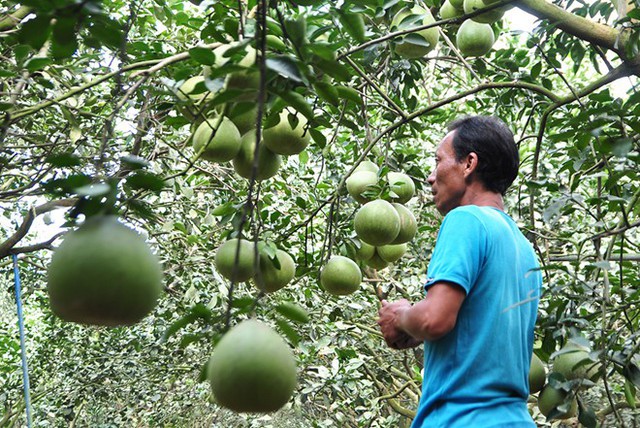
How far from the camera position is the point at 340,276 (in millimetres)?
2525

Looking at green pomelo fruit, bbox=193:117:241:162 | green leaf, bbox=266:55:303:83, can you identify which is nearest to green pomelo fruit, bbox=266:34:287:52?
green pomelo fruit, bbox=193:117:241:162

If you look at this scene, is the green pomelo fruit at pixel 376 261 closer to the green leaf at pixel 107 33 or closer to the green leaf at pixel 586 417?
the green leaf at pixel 586 417

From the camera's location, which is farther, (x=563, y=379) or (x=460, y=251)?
(x=563, y=379)

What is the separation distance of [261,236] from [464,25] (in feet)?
4.07

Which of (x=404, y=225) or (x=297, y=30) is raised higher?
(x=297, y=30)

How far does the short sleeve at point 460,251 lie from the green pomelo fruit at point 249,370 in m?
0.98

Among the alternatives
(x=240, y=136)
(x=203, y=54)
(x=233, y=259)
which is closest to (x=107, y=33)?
(x=203, y=54)

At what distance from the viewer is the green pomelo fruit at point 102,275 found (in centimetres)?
92

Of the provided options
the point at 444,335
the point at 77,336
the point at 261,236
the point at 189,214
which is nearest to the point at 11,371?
the point at 77,336

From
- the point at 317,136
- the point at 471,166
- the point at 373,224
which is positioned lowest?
the point at 373,224

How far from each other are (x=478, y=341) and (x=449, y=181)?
626 mm

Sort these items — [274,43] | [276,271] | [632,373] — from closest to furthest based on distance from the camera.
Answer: [274,43] → [632,373] → [276,271]

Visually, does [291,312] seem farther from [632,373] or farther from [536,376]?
[536,376]

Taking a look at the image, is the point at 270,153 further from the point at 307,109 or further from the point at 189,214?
the point at 189,214
